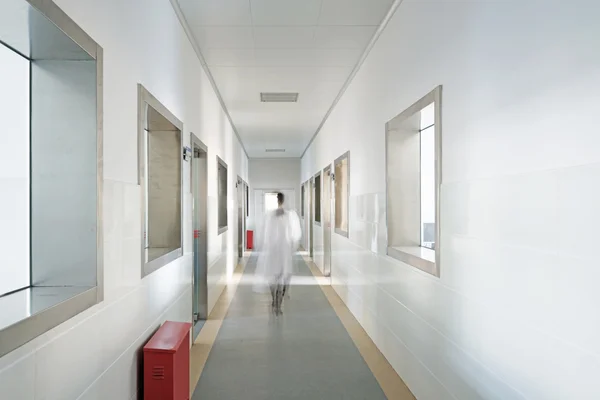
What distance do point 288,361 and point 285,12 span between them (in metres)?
3.17

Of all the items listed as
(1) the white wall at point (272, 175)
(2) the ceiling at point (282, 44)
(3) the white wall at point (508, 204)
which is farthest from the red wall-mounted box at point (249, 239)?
(3) the white wall at point (508, 204)

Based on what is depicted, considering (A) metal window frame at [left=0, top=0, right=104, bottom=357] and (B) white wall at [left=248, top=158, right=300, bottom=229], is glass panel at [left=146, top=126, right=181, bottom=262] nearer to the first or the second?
(A) metal window frame at [left=0, top=0, right=104, bottom=357]

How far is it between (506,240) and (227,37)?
12.0ft

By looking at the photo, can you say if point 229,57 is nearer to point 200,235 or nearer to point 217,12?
point 217,12

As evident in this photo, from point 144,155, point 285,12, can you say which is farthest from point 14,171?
point 285,12

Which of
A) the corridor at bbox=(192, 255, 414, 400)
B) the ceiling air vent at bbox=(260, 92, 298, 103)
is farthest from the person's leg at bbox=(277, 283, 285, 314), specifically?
the ceiling air vent at bbox=(260, 92, 298, 103)

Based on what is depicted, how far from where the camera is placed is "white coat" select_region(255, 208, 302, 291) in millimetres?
6344

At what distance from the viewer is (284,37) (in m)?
4.76

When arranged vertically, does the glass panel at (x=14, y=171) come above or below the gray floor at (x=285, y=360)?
above

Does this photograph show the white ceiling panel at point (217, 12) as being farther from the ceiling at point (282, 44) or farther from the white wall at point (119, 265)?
the white wall at point (119, 265)

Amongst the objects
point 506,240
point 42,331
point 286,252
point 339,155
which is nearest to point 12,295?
point 42,331

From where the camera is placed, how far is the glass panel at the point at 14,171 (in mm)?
1896

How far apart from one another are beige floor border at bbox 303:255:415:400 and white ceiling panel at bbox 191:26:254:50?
3390mm

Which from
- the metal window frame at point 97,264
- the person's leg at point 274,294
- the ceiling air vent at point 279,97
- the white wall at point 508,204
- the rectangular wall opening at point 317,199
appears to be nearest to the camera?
the metal window frame at point 97,264
